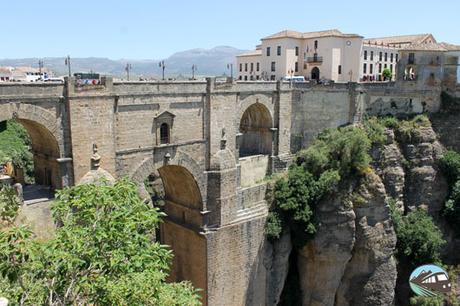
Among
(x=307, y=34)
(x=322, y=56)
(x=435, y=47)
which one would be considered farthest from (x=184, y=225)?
(x=307, y=34)

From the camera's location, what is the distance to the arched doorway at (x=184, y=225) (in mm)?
24047

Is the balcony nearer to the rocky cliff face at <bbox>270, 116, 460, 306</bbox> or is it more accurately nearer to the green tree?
the rocky cliff face at <bbox>270, 116, 460, 306</bbox>

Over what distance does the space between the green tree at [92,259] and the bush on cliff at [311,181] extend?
16174 mm

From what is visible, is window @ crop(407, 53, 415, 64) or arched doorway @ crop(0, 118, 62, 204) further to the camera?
window @ crop(407, 53, 415, 64)

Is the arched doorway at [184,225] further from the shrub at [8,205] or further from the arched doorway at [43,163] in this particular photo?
the shrub at [8,205]

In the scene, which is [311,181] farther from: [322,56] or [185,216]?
[322,56]

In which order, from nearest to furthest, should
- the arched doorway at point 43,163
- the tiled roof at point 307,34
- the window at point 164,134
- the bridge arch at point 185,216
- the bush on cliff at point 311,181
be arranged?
the arched doorway at point 43,163 < the window at point 164,134 < the bridge arch at point 185,216 < the bush on cliff at point 311,181 < the tiled roof at point 307,34

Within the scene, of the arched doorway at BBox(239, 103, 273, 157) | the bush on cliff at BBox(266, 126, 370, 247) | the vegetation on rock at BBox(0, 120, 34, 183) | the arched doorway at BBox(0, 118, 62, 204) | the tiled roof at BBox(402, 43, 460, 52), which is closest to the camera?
the arched doorway at BBox(0, 118, 62, 204)

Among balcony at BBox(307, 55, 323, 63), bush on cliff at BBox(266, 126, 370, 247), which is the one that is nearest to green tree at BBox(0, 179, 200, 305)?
bush on cliff at BBox(266, 126, 370, 247)

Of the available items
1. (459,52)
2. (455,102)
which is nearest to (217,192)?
(455,102)

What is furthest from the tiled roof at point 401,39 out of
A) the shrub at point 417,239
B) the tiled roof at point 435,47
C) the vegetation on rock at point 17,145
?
the vegetation on rock at point 17,145

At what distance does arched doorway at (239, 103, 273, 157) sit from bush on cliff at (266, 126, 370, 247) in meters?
2.63

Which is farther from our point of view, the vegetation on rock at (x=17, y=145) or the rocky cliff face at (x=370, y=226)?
the vegetation on rock at (x=17, y=145)

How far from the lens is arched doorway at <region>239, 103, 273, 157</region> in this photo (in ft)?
94.4
